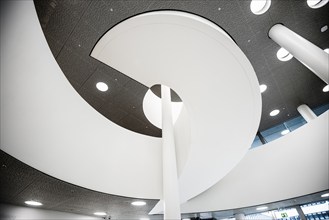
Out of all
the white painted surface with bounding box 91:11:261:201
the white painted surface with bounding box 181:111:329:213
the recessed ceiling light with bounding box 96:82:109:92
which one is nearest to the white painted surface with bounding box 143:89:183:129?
the recessed ceiling light with bounding box 96:82:109:92

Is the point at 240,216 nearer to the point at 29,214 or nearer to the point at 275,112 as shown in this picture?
the point at 275,112

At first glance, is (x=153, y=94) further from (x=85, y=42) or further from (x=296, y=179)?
(x=296, y=179)

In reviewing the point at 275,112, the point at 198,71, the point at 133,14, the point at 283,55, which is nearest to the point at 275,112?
the point at 275,112

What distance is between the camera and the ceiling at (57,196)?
3.60 meters

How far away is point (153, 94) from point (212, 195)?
14.1 ft

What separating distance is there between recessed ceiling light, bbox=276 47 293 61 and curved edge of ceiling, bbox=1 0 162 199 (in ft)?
14.2

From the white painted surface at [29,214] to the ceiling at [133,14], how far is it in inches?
152

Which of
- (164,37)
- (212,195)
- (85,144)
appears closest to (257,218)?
(212,195)

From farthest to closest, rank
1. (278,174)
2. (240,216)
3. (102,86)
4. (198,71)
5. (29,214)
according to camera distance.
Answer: (240,216)
(278,174)
(29,214)
(102,86)
(198,71)

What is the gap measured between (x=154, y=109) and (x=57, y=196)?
12.7 ft

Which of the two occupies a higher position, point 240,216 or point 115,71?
point 115,71

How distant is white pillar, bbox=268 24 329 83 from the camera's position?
2.73m

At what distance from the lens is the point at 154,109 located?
6172 millimetres

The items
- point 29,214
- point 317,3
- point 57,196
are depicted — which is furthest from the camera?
point 29,214
